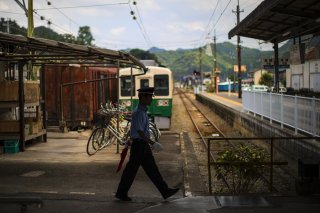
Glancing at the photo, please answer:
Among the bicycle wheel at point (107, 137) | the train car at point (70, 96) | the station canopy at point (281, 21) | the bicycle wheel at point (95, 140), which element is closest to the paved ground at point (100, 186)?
the bicycle wheel at point (95, 140)

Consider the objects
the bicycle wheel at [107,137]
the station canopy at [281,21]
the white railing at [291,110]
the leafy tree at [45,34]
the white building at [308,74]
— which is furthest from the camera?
the leafy tree at [45,34]

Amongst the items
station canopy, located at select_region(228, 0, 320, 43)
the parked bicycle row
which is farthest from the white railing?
the parked bicycle row

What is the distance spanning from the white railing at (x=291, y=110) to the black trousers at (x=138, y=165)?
4.63 m

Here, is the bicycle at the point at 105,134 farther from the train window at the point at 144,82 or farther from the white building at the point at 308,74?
the white building at the point at 308,74

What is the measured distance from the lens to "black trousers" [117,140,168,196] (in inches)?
278

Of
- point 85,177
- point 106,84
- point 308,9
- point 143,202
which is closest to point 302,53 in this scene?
point 308,9

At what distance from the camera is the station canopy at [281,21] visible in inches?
433

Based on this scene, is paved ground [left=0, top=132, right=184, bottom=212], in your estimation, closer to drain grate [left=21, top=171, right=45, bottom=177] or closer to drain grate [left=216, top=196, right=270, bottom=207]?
drain grate [left=21, top=171, right=45, bottom=177]

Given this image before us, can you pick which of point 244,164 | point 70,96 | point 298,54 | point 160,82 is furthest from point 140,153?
point 160,82

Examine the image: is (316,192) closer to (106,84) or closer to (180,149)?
(180,149)

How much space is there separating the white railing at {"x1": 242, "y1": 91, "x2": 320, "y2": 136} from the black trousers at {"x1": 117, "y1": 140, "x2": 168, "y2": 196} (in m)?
4.63

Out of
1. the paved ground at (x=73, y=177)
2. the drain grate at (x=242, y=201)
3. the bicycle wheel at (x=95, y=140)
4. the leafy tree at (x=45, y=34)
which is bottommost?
the paved ground at (x=73, y=177)

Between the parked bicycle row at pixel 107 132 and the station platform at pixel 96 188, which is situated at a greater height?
the parked bicycle row at pixel 107 132

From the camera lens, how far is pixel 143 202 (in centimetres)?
711
